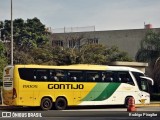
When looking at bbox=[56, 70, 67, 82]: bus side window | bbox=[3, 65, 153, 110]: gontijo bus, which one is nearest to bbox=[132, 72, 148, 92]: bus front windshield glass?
bbox=[3, 65, 153, 110]: gontijo bus

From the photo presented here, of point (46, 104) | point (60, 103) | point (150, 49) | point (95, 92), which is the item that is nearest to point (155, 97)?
point (150, 49)

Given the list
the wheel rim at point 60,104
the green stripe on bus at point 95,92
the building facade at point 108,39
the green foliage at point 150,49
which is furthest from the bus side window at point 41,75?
the building facade at point 108,39

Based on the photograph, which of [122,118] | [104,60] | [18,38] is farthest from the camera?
[18,38]

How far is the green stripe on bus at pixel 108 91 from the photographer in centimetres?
2939

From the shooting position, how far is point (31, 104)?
27.1 m

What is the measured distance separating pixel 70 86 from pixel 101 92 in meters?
2.37

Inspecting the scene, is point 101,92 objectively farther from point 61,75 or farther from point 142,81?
point 142,81

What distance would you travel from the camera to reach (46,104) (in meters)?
27.6

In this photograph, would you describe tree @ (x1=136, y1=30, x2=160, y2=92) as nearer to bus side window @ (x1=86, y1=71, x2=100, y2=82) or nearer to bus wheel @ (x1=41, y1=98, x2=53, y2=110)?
bus side window @ (x1=86, y1=71, x2=100, y2=82)

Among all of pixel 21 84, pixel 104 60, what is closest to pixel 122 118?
pixel 21 84

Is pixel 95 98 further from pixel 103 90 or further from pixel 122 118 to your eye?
pixel 122 118

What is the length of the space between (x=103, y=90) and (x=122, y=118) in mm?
13688

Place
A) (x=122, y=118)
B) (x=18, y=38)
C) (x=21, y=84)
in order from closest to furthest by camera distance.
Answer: (x=122, y=118)
(x=21, y=84)
(x=18, y=38)

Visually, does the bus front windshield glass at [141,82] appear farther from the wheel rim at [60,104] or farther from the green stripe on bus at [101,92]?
the wheel rim at [60,104]
